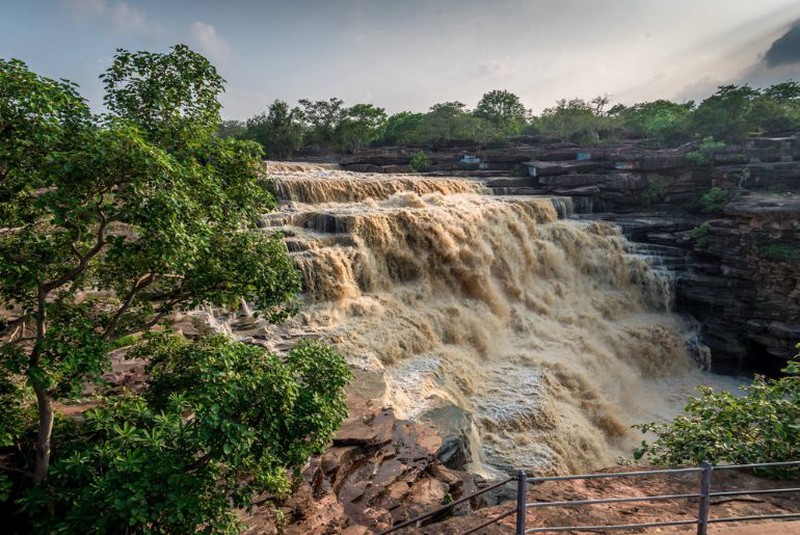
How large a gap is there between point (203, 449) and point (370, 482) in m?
4.05

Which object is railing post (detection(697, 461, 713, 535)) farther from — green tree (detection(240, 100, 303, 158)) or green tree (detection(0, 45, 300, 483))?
green tree (detection(240, 100, 303, 158))

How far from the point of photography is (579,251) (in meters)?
19.2

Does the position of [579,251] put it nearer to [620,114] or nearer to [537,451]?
[537,451]

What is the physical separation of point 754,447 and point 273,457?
610 cm

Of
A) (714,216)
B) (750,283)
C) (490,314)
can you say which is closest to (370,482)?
(490,314)

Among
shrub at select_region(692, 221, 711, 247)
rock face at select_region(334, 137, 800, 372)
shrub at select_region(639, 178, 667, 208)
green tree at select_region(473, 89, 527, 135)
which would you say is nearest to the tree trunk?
rock face at select_region(334, 137, 800, 372)

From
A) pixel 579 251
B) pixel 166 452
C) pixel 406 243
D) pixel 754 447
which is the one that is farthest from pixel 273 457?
pixel 579 251

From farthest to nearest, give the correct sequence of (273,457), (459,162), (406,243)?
(459,162) → (406,243) → (273,457)

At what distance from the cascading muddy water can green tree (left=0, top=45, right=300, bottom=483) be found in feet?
17.3

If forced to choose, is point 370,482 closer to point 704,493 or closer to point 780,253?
point 704,493

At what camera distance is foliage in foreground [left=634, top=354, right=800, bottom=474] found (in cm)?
595

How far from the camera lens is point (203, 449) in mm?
3990

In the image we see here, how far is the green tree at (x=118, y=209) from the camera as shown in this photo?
3947 mm

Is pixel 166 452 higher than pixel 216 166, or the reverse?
pixel 216 166
